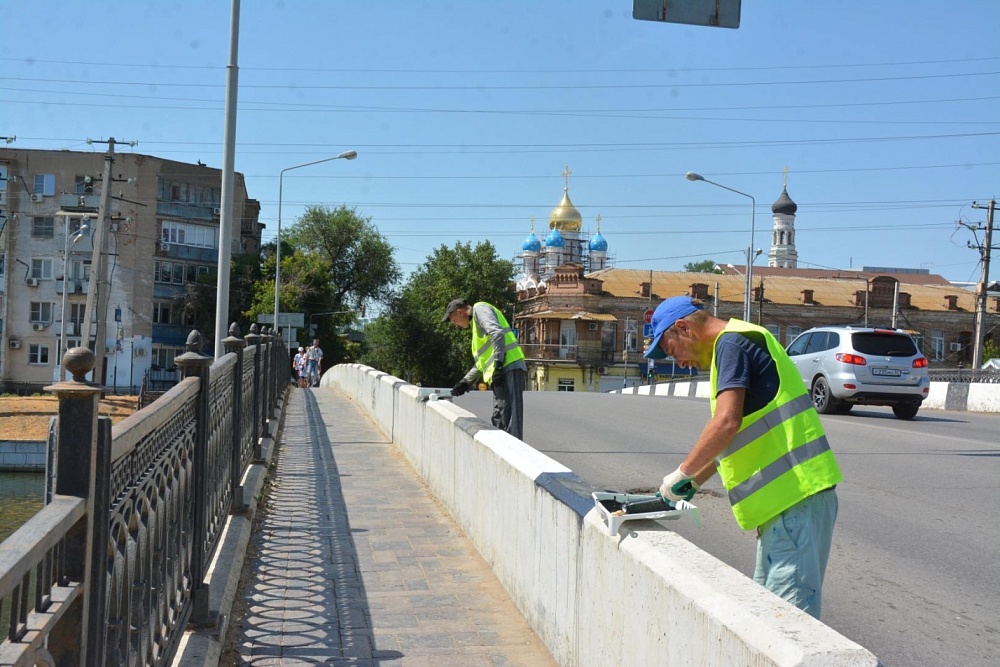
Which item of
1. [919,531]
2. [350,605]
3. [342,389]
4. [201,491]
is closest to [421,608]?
[350,605]

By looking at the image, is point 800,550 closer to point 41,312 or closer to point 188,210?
point 41,312

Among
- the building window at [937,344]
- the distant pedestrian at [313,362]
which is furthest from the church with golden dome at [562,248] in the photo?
the distant pedestrian at [313,362]

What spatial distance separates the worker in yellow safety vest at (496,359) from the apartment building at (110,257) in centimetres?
5250

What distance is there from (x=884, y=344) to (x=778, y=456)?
1522 cm

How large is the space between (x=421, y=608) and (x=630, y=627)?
2.36 meters

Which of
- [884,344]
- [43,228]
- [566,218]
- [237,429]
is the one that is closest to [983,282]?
[884,344]

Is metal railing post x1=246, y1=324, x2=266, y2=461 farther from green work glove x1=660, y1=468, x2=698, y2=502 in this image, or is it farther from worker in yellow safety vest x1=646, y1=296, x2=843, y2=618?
worker in yellow safety vest x1=646, y1=296, x2=843, y2=618

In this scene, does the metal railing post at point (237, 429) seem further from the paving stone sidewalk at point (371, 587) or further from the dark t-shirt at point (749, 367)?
the dark t-shirt at point (749, 367)

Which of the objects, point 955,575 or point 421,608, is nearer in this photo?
point 421,608

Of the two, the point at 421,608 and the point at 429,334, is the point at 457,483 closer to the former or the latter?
the point at 421,608

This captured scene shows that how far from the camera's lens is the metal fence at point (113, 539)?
2.18 meters

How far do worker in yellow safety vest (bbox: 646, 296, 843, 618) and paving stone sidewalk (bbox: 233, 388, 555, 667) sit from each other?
1589 millimetres

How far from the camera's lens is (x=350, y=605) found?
225 inches

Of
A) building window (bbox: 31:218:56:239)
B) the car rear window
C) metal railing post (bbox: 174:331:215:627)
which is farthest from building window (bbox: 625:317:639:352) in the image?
metal railing post (bbox: 174:331:215:627)
